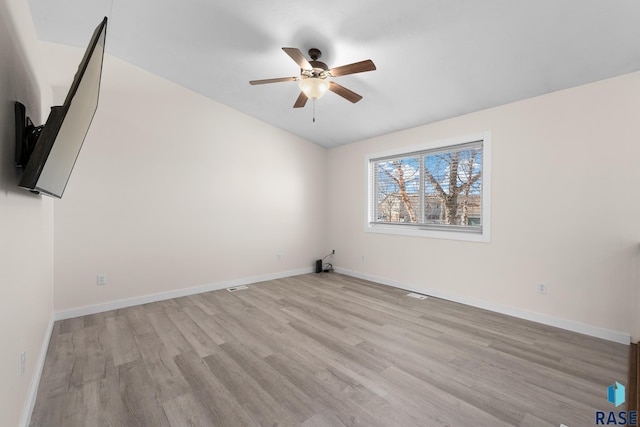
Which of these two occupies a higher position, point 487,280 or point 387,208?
A: point 387,208

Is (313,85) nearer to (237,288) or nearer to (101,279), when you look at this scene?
(237,288)

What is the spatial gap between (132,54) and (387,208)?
13.4ft

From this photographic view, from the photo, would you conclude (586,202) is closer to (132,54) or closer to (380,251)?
(380,251)

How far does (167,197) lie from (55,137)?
2644 millimetres

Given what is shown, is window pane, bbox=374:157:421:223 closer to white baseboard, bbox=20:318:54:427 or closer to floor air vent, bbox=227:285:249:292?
floor air vent, bbox=227:285:249:292

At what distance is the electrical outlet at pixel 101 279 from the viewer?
10.9ft

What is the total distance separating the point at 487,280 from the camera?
341 cm

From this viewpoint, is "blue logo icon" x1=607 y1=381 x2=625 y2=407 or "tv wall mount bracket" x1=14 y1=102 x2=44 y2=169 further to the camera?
"blue logo icon" x1=607 y1=381 x2=625 y2=407

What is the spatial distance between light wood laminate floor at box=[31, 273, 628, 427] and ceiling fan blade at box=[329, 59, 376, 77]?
2402mm

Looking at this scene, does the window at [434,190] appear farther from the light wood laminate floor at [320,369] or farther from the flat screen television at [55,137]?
the flat screen television at [55,137]

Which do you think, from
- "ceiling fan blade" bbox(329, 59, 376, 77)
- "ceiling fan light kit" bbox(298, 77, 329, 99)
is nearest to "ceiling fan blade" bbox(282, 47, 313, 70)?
"ceiling fan light kit" bbox(298, 77, 329, 99)

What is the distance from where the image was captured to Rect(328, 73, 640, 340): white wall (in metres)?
2.56

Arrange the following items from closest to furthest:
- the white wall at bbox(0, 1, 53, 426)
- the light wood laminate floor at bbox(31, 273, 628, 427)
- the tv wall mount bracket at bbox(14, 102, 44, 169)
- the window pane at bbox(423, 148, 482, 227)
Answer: the white wall at bbox(0, 1, 53, 426) → the tv wall mount bracket at bbox(14, 102, 44, 169) → the light wood laminate floor at bbox(31, 273, 628, 427) → the window pane at bbox(423, 148, 482, 227)

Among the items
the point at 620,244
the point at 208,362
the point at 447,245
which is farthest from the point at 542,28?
the point at 208,362
